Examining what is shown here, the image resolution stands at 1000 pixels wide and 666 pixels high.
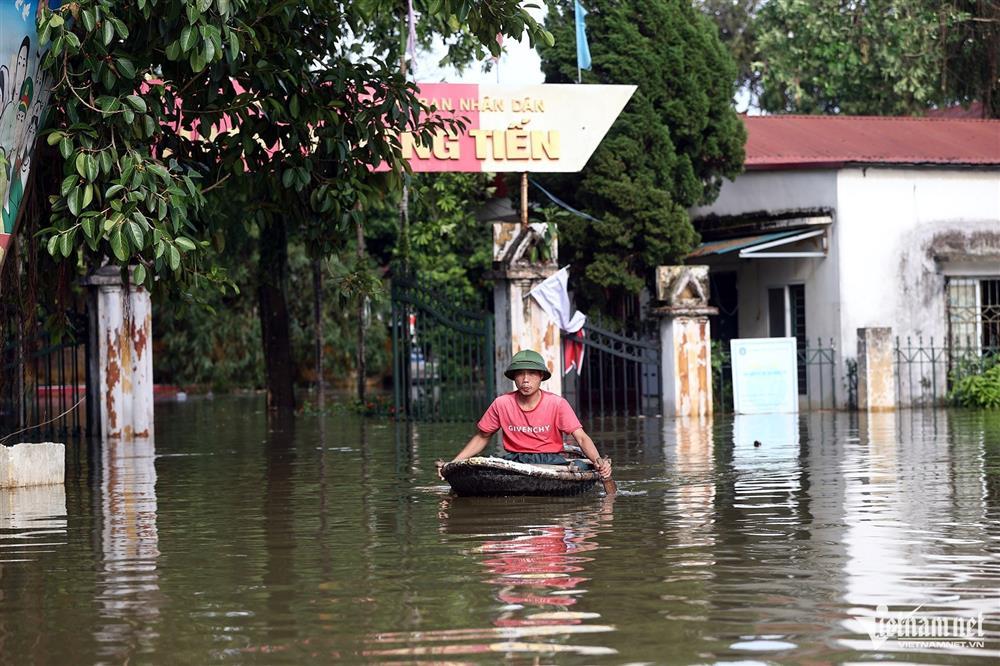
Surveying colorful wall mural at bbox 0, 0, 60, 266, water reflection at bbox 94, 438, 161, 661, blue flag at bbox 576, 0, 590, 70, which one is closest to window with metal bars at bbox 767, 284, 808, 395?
blue flag at bbox 576, 0, 590, 70

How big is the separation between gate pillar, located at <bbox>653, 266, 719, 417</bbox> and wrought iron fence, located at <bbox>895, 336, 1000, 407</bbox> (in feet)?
16.1

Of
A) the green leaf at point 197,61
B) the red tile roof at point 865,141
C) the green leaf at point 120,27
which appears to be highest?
the red tile roof at point 865,141

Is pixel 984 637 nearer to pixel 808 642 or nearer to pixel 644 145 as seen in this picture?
pixel 808 642

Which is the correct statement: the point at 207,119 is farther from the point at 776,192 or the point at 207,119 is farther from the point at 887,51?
the point at 887,51

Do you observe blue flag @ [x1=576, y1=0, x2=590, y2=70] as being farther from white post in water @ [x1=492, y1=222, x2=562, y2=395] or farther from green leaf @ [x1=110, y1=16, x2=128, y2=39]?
green leaf @ [x1=110, y1=16, x2=128, y2=39]

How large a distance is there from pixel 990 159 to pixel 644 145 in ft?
22.7

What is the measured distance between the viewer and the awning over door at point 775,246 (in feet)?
97.2

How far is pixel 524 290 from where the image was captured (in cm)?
2478

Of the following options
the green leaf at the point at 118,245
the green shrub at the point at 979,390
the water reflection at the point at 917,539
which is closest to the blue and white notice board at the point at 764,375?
the green shrub at the point at 979,390

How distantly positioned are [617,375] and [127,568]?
22817 millimetres

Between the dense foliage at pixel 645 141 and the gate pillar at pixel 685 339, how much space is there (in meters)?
1.53

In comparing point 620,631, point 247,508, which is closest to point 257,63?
point 247,508

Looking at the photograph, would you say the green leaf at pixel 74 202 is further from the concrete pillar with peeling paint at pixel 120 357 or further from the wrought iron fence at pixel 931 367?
the wrought iron fence at pixel 931 367

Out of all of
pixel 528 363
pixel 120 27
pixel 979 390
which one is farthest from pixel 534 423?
pixel 979 390
